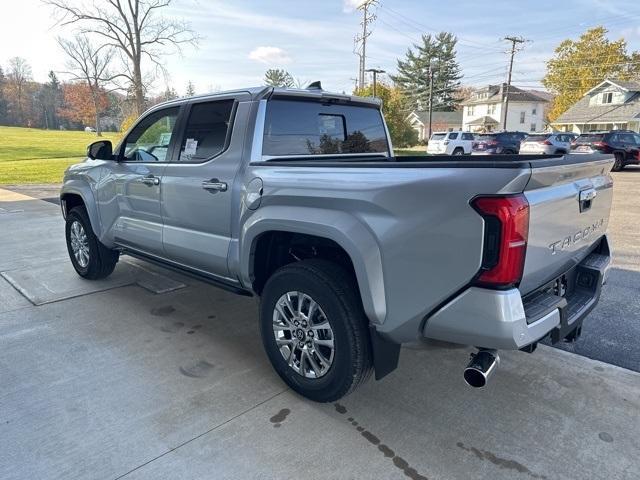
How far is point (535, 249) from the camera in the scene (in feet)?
6.87

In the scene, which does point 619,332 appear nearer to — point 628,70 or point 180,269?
point 180,269

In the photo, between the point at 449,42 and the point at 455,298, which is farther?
the point at 449,42

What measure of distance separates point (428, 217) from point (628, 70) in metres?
70.3

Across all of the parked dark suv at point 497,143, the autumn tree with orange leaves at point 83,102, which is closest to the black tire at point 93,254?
the parked dark suv at point 497,143

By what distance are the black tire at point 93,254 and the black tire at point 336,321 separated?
304 cm

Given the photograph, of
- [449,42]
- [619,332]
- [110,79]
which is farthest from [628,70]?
[619,332]

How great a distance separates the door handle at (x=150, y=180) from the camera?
386 cm

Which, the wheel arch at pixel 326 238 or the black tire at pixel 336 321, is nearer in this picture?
the wheel arch at pixel 326 238

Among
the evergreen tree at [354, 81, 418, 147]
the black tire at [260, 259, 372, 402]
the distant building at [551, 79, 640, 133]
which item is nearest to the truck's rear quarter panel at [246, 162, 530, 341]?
the black tire at [260, 259, 372, 402]

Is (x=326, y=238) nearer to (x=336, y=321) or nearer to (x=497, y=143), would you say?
(x=336, y=321)

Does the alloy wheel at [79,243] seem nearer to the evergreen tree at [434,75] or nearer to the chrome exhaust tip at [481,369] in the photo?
the chrome exhaust tip at [481,369]

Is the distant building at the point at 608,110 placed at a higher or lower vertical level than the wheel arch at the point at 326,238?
higher

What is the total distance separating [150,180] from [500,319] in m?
3.10

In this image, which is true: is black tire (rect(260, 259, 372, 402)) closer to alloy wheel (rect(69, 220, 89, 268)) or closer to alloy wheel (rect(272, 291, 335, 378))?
alloy wheel (rect(272, 291, 335, 378))
